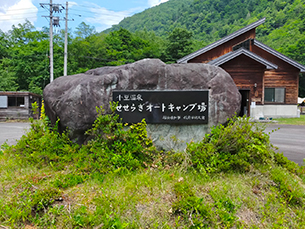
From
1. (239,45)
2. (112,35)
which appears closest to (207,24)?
(112,35)

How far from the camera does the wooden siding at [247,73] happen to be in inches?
619

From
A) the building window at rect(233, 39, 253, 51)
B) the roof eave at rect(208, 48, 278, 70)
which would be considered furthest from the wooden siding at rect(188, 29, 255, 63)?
the roof eave at rect(208, 48, 278, 70)

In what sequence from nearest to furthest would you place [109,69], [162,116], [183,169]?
1. [183,169]
2. [162,116]
3. [109,69]

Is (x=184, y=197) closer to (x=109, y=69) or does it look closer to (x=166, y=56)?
(x=109, y=69)

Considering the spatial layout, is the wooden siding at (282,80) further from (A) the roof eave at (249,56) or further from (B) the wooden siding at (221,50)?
(B) the wooden siding at (221,50)

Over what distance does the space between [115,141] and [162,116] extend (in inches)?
45.4

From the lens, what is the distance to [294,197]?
3.66 m

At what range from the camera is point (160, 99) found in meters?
4.97

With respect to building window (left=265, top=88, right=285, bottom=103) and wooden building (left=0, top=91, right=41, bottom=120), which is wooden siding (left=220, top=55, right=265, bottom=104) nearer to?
building window (left=265, top=88, right=285, bottom=103)

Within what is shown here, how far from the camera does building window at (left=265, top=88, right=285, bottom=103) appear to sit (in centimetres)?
1825

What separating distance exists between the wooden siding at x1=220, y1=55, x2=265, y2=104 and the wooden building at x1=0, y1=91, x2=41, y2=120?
1516cm

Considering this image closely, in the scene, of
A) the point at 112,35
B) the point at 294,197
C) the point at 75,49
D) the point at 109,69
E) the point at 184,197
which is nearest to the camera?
the point at 184,197

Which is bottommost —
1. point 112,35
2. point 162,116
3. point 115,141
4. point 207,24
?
point 115,141

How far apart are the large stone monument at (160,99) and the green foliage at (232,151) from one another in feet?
1.63
